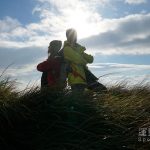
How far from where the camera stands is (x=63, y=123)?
579 cm

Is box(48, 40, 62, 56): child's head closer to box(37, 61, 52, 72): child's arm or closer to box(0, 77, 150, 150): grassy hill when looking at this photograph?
box(37, 61, 52, 72): child's arm

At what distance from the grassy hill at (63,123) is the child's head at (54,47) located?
5.81 feet

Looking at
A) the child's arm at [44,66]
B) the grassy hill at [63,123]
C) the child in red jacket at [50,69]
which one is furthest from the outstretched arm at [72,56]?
the grassy hill at [63,123]

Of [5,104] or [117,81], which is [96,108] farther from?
[117,81]

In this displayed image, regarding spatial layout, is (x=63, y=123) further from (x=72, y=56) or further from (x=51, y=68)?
(x=72, y=56)

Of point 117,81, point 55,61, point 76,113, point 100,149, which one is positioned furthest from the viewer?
point 117,81

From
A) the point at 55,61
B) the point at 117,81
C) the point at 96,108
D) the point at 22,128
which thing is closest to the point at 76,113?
the point at 96,108

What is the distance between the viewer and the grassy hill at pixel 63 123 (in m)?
5.60

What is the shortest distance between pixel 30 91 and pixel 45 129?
87cm

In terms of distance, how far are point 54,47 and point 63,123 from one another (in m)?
2.59

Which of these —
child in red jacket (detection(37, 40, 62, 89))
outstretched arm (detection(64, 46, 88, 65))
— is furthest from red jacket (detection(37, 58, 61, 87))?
outstretched arm (detection(64, 46, 88, 65))

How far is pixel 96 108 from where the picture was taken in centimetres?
618

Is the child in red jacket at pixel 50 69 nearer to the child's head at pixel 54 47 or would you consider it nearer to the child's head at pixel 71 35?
the child's head at pixel 54 47

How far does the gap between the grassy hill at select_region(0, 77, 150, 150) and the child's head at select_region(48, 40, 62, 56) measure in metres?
1.77
